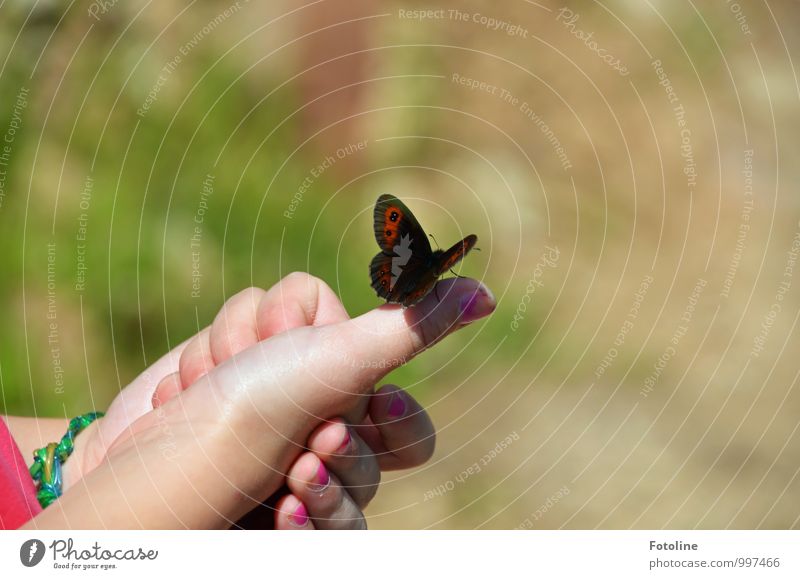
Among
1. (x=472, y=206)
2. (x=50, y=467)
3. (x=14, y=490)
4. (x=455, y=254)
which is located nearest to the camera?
(x=455, y=254)

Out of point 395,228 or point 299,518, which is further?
point 299,518

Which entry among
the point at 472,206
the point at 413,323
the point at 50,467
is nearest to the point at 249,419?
the point at 413,323

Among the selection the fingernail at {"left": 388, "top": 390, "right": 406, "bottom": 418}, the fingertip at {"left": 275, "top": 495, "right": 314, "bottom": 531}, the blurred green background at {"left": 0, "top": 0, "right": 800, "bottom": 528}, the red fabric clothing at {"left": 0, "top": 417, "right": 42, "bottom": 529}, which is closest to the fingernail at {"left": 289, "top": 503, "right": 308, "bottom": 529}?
the fingertip at {"left": 275, "top": 495, "right": 314, "bottom": 531}

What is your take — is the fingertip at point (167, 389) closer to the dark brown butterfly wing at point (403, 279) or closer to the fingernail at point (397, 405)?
the fingernail at point (397, 405)

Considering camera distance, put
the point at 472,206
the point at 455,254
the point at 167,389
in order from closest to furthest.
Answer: the point at 455,254, the point at 167,389, the point at 472,206

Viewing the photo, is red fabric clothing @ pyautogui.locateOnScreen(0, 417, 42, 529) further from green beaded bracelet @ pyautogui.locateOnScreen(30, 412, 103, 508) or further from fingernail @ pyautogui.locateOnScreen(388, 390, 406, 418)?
fingernail @ pyautogui.locateOnScreen(388, 390, 406, 418)

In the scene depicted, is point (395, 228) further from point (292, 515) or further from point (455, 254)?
point (292, 515)

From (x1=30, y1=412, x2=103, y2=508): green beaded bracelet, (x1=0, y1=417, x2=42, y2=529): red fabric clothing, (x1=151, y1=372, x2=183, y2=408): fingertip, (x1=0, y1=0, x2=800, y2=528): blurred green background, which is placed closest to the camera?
(x1=0, y1=417, x2=42, y2=529): red fabric clothing
